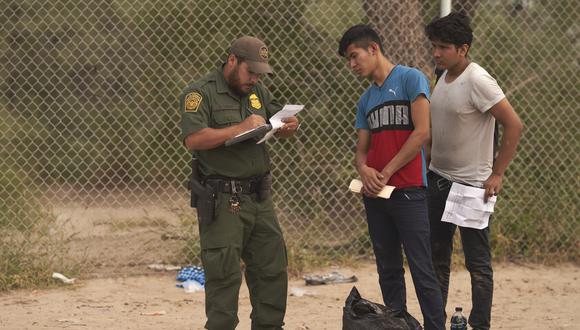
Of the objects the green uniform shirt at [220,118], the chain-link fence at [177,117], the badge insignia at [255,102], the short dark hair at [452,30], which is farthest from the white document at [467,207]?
the chain-link fence at [177,117]

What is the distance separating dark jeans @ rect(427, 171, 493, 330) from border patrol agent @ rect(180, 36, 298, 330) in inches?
34.6

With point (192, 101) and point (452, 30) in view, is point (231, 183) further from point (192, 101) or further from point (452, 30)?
point (452, 30)

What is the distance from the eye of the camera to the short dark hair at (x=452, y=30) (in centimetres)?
461

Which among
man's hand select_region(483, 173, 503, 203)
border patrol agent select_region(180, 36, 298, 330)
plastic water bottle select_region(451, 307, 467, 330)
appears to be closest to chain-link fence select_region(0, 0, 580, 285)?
plastic water bottle select_region(451, 307, 467, 330)

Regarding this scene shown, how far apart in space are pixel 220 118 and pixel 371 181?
84 centimetres

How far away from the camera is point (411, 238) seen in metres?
4.59

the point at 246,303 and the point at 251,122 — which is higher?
the point at 251,122

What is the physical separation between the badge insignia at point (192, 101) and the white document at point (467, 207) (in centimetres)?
142

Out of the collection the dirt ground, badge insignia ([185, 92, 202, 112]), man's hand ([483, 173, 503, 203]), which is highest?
badge insignia ([185, 92, 202, 112])

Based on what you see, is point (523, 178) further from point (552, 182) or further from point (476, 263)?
point (476, 263)

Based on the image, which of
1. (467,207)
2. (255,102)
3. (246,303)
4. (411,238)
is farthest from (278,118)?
(246,303)

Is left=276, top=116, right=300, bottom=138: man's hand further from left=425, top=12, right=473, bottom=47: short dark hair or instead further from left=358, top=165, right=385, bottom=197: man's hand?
left=425, top=12, right=473, bottom=47: short dark hair

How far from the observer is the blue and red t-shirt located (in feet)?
14.9

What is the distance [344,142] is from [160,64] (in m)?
1.63
